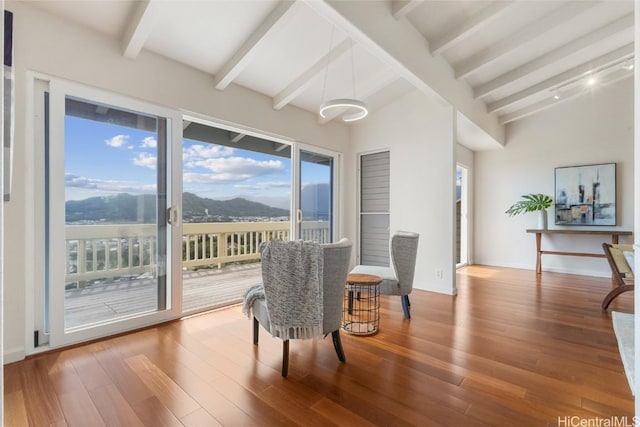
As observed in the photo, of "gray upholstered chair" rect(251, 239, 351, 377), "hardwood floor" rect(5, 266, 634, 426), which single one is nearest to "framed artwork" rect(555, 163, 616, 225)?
"hardwood floor" rect(5, 266, 634, 426)

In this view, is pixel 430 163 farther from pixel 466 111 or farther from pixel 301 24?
pixel 301 24

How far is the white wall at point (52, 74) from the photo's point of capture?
2221mm

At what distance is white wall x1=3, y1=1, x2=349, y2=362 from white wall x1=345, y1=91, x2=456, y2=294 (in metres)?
2.66

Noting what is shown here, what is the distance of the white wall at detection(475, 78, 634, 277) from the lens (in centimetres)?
495

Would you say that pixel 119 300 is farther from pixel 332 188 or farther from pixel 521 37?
pixel 521 37

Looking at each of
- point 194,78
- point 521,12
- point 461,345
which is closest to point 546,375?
point 461,345

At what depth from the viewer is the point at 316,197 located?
4680 mm

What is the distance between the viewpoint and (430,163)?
13.8 ft

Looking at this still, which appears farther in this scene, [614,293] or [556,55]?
[556,55]

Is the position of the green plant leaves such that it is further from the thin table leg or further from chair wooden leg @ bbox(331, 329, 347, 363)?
chair wooden leg @ bbox(331, 329, 347, 363)

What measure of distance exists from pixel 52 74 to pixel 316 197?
317 centimetres

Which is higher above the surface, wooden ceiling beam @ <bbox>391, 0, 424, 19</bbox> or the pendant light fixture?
wooden ceiling beam @ <bbox>391, 0, 424, 19</bbox>

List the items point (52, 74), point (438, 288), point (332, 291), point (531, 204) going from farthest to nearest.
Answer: point (531, 204)
point (438, 288)
point (52, 74)
point (332, 291)

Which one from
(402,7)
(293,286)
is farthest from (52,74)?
(402,7)
